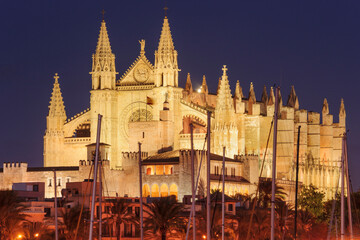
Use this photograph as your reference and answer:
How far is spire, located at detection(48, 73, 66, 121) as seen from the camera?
3878 inches

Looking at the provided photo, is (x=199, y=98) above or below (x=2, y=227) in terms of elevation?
above

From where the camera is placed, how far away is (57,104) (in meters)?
98.6

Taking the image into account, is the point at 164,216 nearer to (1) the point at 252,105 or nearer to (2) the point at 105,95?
(2) the point at 105,95

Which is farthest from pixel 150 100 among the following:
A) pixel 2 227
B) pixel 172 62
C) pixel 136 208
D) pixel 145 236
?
pixel 2 227

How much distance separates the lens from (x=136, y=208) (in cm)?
7169

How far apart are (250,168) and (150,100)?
35.9 feet

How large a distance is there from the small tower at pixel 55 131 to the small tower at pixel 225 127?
14.6 metres

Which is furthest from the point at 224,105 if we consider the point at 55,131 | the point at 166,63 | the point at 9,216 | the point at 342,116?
the point at 9,216

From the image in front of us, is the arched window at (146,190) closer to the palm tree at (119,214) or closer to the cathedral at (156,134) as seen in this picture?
the cathedral at (156,134)

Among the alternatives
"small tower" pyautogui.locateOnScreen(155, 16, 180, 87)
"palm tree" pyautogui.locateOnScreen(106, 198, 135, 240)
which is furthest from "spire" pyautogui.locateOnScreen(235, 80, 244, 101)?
"palm tree" pyautogui.locateOnScreen(106, 198, 135, 240)

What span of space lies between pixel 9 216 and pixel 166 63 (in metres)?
36.8

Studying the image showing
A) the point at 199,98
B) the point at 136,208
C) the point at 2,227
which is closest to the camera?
the point at 2,227

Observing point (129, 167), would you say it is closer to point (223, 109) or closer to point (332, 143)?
point (223, 109)

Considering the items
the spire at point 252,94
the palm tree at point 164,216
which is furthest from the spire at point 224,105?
the palm tree at point 164,216
